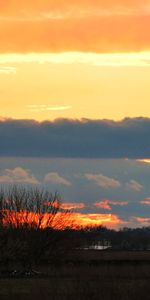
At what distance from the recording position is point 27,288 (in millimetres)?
46812

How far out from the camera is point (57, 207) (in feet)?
294

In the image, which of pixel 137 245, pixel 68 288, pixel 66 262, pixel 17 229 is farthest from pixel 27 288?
pixel 137 245

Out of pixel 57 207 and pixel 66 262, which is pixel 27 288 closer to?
pixel 66 262

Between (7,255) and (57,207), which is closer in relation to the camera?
(7,255)

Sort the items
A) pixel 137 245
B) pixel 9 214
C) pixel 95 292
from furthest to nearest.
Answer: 1. pixel 137 245
2. pixel 9 214
3. pixel 95 292

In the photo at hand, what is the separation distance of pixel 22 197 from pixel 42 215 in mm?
6171

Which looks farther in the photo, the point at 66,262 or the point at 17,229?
the point at 17,229

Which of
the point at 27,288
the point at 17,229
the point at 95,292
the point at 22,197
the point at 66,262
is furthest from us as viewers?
the point at 22,197

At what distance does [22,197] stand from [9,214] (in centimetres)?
630

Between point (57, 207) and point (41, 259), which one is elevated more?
point (57, 207)

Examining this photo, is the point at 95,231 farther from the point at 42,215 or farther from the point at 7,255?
the point at 7,255

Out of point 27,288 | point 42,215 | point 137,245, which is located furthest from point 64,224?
point 137,245

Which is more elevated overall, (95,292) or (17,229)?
→ (17,229)

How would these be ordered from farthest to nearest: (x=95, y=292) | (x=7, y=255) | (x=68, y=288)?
1. (x=7, y=255)
2. (x=68, y=288)
3. (x=95, y=292)
